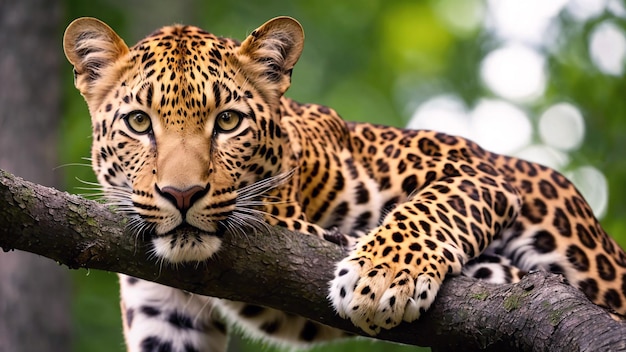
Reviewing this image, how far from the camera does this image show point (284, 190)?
677 centimetres

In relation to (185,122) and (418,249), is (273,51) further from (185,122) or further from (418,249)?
(418,249)

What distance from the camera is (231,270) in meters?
5.77

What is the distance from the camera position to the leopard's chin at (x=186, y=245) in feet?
18.3

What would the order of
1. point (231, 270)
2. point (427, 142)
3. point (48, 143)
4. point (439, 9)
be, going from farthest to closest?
point (439, 9), point (48, 143), point (427, 142), point (231, 270)

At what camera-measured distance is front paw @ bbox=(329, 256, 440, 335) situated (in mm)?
5852

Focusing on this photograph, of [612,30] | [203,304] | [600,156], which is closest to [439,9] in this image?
[612,30]

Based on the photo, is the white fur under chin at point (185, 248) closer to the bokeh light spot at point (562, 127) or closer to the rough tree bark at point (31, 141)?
the rough tree bark at point (31, 141)

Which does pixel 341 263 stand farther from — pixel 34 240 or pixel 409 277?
pixel 34 240

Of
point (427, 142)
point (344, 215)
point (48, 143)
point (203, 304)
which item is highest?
point (427, 142)

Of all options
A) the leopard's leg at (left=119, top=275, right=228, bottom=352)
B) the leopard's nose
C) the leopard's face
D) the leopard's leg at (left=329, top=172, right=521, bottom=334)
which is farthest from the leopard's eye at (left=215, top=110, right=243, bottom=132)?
the leopard's leg at (left=119, top=275, right=228, bottom=352)

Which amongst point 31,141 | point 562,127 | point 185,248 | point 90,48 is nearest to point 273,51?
point 90,48

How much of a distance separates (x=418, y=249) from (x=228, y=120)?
1.43m

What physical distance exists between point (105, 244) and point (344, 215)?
2.57 meters

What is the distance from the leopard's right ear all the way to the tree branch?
1.35 metres
